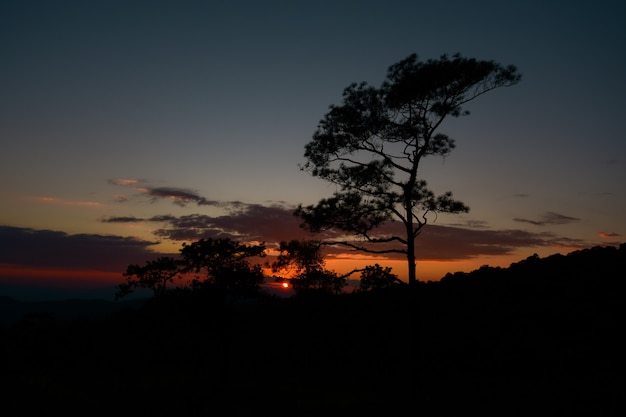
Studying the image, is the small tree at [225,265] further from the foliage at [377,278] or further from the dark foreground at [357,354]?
the foliage at [377,278]

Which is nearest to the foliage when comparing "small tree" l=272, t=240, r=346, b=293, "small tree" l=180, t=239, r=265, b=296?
"small tree" l=272, t=240, r=346, b=293

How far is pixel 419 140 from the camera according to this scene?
76.8ft

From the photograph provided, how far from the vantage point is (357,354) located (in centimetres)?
3897

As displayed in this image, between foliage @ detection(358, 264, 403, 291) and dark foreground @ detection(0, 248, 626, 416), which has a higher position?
foliage @ detection(358, 264, 403, 291)

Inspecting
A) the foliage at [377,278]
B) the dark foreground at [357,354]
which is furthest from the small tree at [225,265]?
the foliage at [377,278]

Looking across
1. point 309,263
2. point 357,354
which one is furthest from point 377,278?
point 357,354

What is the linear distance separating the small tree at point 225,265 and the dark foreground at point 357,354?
193 centimetres

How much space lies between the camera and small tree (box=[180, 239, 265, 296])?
1270 inches

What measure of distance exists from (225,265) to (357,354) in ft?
45.4

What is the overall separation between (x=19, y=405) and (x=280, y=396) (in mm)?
13078

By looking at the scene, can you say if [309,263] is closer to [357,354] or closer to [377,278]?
[377,278]

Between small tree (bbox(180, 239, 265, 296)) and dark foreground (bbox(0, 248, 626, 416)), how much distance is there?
1.93 metres

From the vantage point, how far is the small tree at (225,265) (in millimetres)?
32250

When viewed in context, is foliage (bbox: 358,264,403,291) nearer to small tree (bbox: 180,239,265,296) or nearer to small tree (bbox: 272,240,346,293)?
small tree (bbox: 272,240,346,293)
